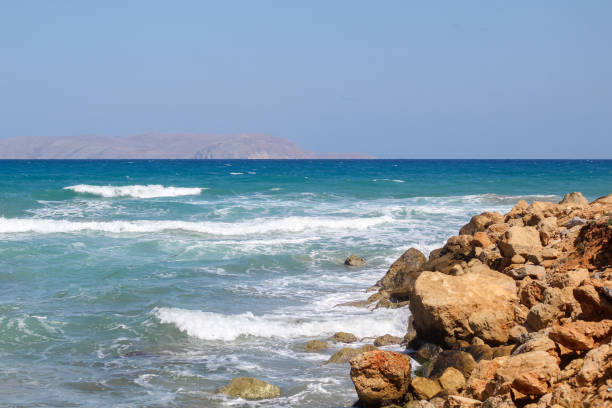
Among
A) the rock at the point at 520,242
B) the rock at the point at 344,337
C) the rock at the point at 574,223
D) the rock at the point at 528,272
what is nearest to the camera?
the rock at the point at 528,272

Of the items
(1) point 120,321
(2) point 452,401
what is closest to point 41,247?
(1) point 120,321

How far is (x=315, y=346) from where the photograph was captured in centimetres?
935

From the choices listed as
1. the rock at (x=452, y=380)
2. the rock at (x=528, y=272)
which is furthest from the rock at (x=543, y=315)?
the rock at (x=528, y=272)

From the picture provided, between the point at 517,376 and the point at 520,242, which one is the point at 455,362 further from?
the point at 520,242

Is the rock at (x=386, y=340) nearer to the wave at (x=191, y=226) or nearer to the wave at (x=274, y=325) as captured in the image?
the wave at (x=274, y=325)

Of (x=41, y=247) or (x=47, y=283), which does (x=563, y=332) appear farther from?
(x=41, y=247)

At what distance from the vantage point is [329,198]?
35906 mm

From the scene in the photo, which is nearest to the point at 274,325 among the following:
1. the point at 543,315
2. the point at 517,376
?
the point at 543,315

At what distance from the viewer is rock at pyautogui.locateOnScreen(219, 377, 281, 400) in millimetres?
7488

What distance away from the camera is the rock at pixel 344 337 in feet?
31.8

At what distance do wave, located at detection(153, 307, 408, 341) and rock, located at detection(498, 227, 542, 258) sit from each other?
2.06 meters

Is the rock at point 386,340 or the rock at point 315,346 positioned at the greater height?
the rock at point 386,340

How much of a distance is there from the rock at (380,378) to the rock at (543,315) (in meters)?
1.45

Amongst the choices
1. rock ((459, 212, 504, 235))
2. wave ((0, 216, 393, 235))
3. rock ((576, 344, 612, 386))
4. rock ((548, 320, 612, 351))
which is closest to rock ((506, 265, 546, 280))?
rock ((548, 320, 612, 351))
